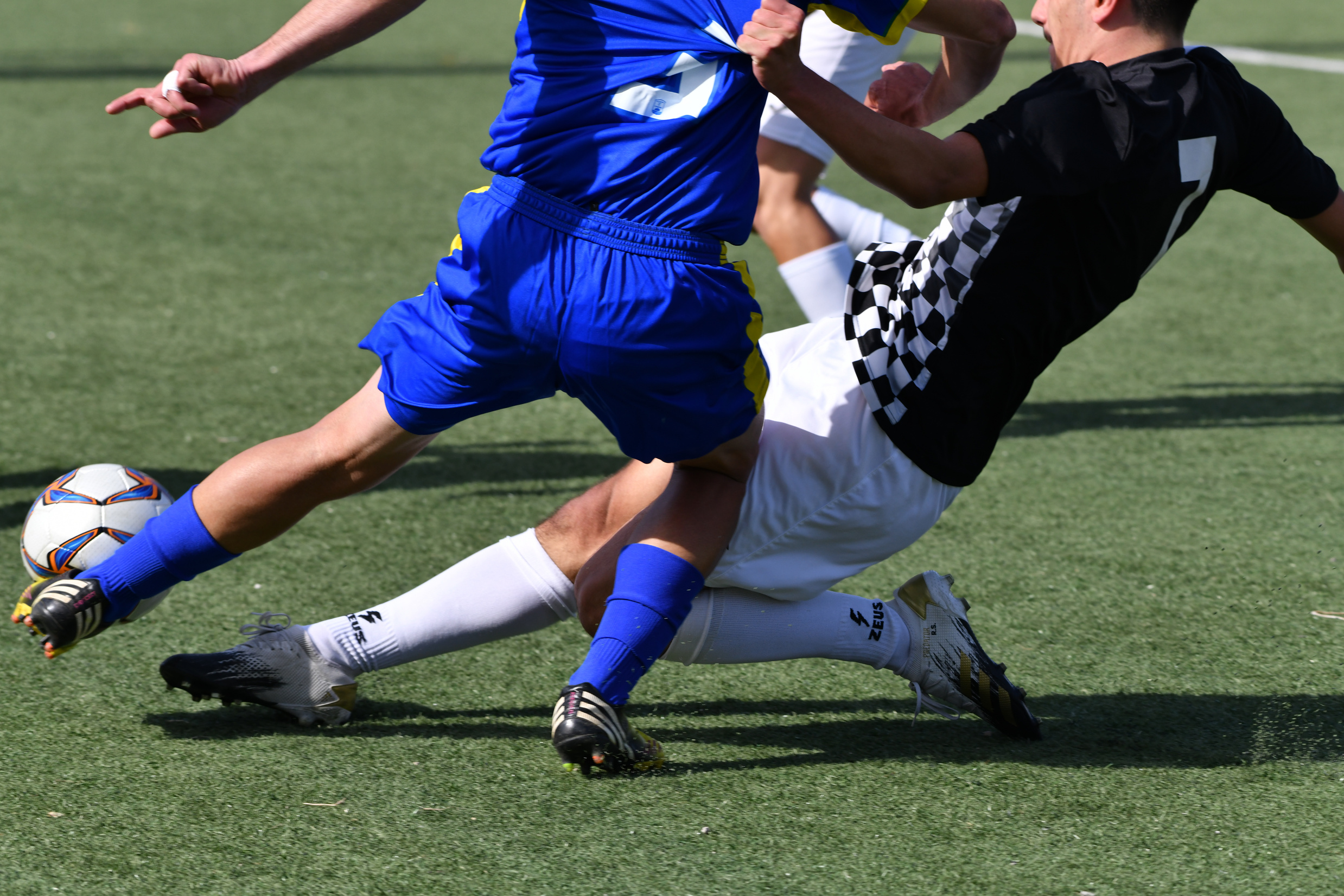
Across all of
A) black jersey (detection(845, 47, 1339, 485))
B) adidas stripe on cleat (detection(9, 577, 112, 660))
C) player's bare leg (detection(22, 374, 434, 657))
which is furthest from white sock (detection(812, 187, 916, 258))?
adidas stripe on cleat (detection(9, 577, 112, 660))

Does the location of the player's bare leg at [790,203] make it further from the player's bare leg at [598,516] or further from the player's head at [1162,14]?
the player's head at [1162,14]

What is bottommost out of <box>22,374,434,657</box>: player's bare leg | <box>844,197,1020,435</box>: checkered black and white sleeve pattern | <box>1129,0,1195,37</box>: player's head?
<box>22,374,434,657</box>: player's bare leg

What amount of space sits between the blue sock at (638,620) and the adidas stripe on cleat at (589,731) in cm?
2

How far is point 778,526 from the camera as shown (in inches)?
99.1

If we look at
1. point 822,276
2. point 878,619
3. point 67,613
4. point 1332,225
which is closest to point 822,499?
point 878,619

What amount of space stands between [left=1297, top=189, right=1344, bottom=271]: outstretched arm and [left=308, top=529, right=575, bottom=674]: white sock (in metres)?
1.42

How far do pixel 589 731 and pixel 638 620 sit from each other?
19cm

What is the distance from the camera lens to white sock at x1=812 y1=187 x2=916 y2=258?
4.97m

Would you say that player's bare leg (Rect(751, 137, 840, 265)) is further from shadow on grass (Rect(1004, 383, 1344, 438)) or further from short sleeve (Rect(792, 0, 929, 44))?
short sleeve (Rect(792, 0, 929, 44))

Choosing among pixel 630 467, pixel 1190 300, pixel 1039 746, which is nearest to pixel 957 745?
pixel 1039 746

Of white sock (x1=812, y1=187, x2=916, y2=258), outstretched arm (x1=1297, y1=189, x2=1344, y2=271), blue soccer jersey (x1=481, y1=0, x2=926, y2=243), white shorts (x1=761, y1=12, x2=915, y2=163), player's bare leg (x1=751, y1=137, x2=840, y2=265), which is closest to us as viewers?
blue soccer jersey (x1=481, y1=0, x2=926, y2=243)

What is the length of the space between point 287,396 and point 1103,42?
9.86ft

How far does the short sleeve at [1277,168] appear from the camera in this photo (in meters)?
2.38

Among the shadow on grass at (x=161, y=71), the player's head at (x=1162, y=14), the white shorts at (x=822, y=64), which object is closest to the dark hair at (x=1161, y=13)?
the player's head at (x=1162, y=14)
